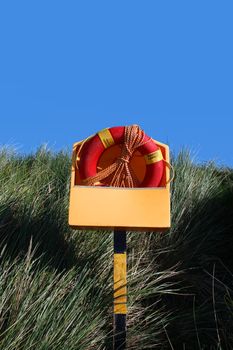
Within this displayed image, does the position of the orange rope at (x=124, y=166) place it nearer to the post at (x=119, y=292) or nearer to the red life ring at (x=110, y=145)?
the red life ring at (x=110, y=145)

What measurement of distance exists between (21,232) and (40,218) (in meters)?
0.33

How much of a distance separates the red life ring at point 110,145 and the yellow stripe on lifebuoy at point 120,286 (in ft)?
1.78

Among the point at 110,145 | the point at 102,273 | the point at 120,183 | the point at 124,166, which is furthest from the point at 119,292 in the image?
the point at 110,145

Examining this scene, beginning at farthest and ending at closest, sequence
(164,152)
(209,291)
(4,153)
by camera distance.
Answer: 1. (4,153)
2. (209,291)
3. (164,152)

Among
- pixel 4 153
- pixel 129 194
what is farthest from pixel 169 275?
pixel 4 153

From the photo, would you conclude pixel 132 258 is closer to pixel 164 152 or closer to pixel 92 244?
pixel 92 244

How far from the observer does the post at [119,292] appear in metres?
3.63

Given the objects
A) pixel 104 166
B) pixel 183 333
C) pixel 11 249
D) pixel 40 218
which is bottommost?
pixel 183 333

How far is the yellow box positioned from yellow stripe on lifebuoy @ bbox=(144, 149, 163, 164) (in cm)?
24

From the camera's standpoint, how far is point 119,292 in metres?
3.75

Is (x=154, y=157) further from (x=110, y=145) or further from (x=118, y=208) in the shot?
(x=118, y=208)

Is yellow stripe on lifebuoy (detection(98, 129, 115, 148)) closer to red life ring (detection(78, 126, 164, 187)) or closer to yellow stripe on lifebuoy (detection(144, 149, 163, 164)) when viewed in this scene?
red life ring (detection(78, 126, 164, 187))

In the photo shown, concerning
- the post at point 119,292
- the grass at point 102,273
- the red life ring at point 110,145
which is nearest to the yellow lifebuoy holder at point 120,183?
the red life ring at point 110,145

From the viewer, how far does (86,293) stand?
354cm
